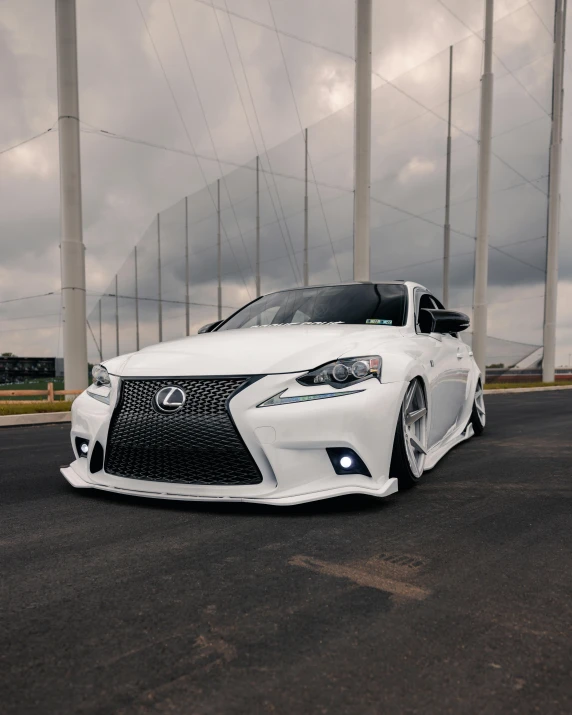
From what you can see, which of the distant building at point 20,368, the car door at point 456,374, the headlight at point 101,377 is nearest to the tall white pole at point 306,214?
the distant building at point 20,368

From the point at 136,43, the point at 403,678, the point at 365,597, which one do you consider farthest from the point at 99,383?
the point at 136,43

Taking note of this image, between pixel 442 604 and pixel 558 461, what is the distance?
3661mm

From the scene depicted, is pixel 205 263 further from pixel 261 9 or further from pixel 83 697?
pixel 83 697

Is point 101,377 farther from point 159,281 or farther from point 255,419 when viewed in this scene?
point 159,281

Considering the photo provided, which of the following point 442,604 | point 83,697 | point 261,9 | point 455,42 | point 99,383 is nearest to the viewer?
point 83,697

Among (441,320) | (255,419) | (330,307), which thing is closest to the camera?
(255,419)

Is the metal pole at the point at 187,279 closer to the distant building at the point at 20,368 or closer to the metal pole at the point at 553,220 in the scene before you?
the distant building at the point at 20,368

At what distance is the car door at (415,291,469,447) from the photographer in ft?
14.7

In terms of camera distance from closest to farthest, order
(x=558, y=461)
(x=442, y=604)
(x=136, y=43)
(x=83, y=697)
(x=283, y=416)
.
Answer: (x=83, y=697) → (x=442, y=604) → (x=283, y=416) → (x=558, y=461) → (x=136, y=43)

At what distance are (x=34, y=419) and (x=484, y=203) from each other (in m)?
20.4

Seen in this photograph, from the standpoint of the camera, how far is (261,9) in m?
18.4

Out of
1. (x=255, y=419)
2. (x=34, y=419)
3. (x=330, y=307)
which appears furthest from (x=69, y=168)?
(x=255, y=419)

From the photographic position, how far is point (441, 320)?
4746 millimetres

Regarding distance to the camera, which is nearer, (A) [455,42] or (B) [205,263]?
(A) [455,42]
